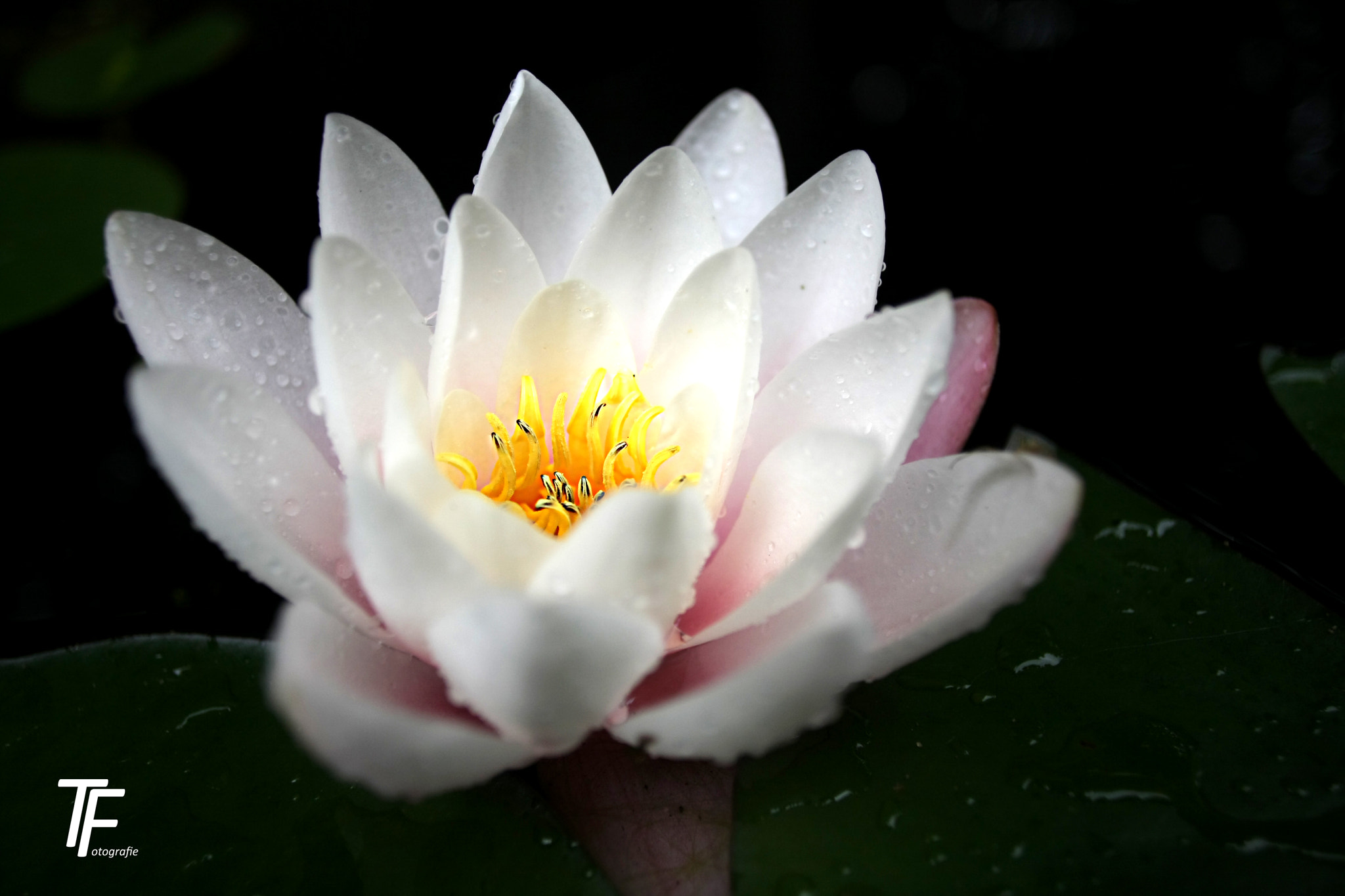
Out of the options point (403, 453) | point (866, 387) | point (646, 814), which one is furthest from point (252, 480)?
point (866, 387)

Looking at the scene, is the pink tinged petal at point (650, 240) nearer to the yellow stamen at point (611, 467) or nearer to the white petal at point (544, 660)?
the yellow stamen at point (611, 467)

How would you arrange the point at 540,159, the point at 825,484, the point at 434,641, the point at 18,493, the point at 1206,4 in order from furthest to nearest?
the point at 1206,4, the point at 18,493, the point at 540,159, the point at 825,484, the point at 434,641

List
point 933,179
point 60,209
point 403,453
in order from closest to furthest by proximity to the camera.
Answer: point 403,453
point 60,209
point 933,179

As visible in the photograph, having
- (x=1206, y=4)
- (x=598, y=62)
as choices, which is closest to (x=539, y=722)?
(x=598, y=62)

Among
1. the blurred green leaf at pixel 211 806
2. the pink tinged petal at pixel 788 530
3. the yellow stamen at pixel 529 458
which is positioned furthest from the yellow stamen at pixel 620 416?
the blurred green leaf at pixel 211 806

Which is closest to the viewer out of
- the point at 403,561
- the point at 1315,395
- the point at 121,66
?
the point at 403,561

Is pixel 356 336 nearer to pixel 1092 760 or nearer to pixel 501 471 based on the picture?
pixel 501 471

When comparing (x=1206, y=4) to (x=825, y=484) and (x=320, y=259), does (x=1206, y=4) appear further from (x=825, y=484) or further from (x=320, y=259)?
(x=320, y=259)
